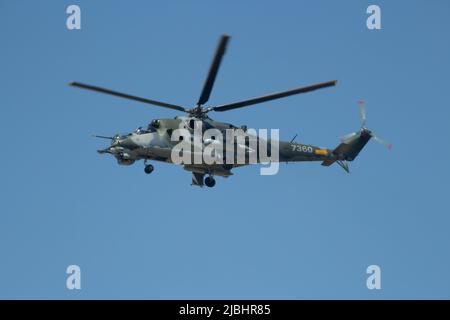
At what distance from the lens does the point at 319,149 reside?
42.1m

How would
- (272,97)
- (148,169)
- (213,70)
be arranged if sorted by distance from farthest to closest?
1. (148,169)
2. (272,97)
3. (213,70)

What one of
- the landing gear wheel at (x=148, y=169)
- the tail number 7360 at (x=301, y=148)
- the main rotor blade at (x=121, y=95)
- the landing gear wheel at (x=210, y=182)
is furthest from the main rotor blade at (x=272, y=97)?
the tail number 7360 at (x=301, y=148)

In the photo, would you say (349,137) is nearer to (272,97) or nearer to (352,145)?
(352,145)

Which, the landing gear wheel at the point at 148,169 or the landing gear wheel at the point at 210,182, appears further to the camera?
the landing gear wheel at the point at 210,182

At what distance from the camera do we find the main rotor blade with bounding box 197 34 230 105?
29755 millimetres

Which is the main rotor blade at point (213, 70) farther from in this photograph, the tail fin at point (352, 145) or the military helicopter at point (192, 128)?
the tail fin at point (352, 145)

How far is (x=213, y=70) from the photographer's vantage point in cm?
3216

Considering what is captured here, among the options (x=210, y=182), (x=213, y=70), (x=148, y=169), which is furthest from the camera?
(x=210, y=182)

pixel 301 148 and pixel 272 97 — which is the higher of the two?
pixel 272 97

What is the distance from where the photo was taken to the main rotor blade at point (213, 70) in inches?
1171

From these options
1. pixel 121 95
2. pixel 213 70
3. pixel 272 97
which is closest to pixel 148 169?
pixel 121 95

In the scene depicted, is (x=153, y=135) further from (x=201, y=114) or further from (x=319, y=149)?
(x=319, y=149)
